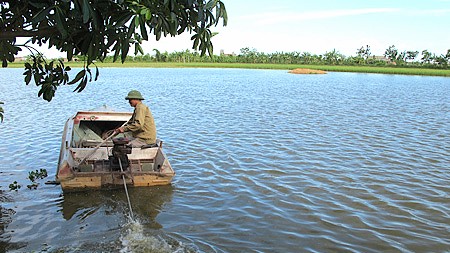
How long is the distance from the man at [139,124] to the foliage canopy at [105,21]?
13.0 ft

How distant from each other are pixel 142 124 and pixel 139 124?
2.5 inches

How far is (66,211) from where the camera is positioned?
665 cm

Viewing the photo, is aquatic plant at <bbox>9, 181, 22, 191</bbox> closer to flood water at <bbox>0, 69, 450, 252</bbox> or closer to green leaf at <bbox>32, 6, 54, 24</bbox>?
flood water at <bbox>0, 69, 450, 252</bbox>

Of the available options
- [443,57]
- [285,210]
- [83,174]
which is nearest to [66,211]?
[83,174]

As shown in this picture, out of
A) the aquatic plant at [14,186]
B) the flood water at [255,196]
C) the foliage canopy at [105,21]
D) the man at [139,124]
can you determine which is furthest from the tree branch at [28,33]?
the aquatic plant at [14,186]

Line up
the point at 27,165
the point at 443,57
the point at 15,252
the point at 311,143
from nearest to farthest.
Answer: the point at 15,252
the point at 27,165
the point at 311,143
the point at 443,57

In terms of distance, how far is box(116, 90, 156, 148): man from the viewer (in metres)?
7.50

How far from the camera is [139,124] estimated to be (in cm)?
753

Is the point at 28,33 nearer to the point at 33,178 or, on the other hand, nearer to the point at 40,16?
the point at 40,16

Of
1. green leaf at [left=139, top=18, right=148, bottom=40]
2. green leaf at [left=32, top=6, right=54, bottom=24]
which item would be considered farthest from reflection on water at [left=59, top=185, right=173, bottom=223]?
green leaf at [left=32, top=6, right=54, bottom=24]

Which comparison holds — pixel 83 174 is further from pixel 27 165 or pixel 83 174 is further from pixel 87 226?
pixel 27 165

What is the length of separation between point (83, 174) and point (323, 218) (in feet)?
13.4

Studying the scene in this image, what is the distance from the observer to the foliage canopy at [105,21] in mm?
2742

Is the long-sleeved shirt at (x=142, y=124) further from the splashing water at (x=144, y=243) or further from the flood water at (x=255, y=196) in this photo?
the splashing water at (x=144, y=243)
